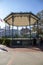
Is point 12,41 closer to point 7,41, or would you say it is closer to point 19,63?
point 7,41

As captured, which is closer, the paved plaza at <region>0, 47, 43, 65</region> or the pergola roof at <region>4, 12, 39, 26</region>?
the paved plaza at <region>0, 47, 43, 65</region>

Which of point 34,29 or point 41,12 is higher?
point 41,12

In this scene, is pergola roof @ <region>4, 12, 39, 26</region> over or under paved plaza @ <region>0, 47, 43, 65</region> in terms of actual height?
over

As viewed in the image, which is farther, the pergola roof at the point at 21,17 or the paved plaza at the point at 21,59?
the pergola roof at the point at 21,17

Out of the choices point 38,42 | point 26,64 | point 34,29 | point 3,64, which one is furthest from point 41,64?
point 34,29

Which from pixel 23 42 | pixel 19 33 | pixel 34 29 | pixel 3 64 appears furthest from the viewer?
pixel 34 29

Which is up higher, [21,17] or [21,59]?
[21,17]

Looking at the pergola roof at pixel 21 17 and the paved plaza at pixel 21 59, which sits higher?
the pergola roof at pixel 21 17

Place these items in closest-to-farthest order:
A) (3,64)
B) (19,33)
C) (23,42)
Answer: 1. (3,64)
2. (23,42)
3. (19,33)

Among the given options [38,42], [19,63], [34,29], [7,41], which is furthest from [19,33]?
[19,63]

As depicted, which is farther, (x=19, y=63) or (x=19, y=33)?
(x=19, y=33)

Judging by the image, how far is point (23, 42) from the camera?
23.8 metres

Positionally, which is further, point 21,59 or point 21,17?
point 21,17

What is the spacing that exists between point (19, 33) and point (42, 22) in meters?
5.82
